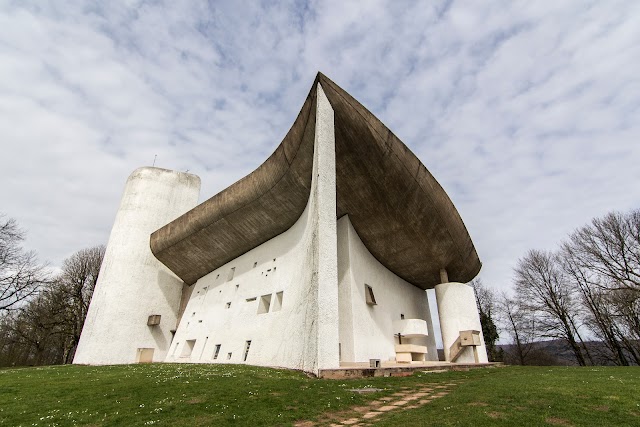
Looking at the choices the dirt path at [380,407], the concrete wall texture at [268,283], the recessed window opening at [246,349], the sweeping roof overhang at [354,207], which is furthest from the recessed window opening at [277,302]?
the dirt path at [380,407]

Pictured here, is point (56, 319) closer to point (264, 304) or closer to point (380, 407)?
point (264, 304)

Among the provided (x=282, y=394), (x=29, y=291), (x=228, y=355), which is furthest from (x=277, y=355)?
(x=29, y=291)

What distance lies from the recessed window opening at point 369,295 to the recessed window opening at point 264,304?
201 inches

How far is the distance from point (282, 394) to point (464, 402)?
139 inches

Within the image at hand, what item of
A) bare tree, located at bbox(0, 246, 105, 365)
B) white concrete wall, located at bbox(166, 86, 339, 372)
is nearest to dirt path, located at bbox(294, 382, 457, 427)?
white concrete wall, located at bbox(166, 86, 339, 372)

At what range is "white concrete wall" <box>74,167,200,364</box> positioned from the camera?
21.8 m

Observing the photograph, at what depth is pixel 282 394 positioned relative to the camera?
689cm

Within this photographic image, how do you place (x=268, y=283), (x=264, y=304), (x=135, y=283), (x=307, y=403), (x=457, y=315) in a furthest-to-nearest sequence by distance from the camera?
(x=135, y=283)
(x=457, y=315)
(x=268, y=283)
(x=264, y=304)
(x=307, y=403)

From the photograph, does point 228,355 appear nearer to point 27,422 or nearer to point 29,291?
point 27,422


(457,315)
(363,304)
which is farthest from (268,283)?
(457,315)

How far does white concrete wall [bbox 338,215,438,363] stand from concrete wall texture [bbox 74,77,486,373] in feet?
0.21

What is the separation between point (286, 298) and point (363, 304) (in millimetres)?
3866

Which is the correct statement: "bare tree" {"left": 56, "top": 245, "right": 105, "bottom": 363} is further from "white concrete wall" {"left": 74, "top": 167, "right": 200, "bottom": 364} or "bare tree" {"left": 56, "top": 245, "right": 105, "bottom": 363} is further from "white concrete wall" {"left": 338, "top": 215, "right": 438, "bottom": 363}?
"white concrete wall" {"left": 338, "top": 215, "right": 438, "bottom": 363}

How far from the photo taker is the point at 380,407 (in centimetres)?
607
